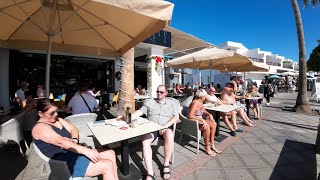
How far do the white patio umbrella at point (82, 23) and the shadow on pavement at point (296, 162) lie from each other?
9.19 ft

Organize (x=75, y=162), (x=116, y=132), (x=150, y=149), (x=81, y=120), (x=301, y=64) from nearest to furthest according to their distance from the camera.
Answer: (x=75, y=162) → (x=116, y=132) → (x=150, y=149) → (x=81, y=120) → (x=301, y=64)

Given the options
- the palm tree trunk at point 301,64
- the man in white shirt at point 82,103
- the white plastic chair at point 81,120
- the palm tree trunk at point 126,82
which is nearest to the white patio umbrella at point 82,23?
the palm tree trunk at point 126,82

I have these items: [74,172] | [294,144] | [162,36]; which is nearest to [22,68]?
[162,36]

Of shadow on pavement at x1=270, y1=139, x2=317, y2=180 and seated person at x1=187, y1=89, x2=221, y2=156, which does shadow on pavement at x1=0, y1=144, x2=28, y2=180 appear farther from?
shadow on pavement at x1=270, y1=139, x2=317, y2=180

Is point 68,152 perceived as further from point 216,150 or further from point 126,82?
point 216,150

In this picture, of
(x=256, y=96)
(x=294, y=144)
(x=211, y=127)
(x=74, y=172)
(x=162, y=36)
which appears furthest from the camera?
(x=162, y=36)

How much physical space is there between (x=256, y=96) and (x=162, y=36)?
588 centimetres

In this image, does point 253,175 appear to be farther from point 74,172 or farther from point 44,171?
point 44,171

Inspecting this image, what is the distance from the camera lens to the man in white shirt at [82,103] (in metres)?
3.92

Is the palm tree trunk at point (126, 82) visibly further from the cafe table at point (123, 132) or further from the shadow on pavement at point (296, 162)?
the shadow on pavement at point (296, 162)

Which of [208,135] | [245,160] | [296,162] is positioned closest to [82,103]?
[208,135]

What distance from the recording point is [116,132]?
2.43 meters

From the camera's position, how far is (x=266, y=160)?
135 inches

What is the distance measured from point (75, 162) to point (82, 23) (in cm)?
240
